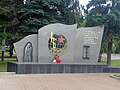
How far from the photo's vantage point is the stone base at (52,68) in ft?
45.8

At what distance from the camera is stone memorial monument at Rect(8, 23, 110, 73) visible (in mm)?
15383

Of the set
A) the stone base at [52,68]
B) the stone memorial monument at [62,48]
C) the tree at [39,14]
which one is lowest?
the stone base at [52,68]

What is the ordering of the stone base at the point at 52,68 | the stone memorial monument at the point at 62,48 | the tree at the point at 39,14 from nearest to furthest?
the stone base at the point at 52,68, the stone memorial monument at the point at 62,48, the tree at the point at 39,14

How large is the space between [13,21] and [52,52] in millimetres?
8016

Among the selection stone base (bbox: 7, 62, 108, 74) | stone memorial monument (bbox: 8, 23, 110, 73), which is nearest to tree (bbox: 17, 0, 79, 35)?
stone memorial monument (bbox: 8, 23, 110, 73)

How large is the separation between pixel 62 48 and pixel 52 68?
2233mm

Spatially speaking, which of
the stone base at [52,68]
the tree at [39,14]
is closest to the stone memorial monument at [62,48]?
the stone base at [52,68]

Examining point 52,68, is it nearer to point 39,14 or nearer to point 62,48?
point 62,48

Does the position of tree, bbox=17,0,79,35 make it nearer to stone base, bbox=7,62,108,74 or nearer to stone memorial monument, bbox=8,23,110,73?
stone memorial monument, bbox=8,23,110,73

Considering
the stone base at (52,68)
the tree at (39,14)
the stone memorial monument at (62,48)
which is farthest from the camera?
the tree at (39,14)

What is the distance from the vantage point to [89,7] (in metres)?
24.5

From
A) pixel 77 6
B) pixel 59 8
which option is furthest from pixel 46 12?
pixel 77 6

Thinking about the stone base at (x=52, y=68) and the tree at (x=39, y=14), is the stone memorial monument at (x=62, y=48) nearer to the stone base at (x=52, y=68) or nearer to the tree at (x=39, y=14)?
the stone base at (x=52, y=68)

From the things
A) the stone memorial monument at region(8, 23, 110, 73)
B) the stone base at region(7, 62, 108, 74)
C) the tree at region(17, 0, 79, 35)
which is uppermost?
the tree at region(17, 0, 79, 35)
